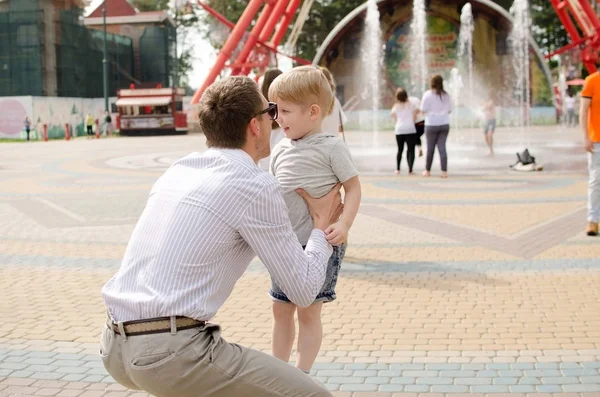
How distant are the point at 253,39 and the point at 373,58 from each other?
1153 cm

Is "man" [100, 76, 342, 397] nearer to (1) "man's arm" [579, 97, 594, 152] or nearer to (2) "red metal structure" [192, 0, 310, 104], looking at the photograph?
(1) "man's arm" [579, 97, 594, 152]

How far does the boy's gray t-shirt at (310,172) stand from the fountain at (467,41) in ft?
156

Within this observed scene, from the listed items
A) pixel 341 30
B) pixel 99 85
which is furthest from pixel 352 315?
pixel 99 85

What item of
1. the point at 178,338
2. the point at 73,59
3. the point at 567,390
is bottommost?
the point at 567,390

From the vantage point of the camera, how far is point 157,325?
8.71 feet

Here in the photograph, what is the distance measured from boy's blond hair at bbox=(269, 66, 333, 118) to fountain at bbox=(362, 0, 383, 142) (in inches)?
1749

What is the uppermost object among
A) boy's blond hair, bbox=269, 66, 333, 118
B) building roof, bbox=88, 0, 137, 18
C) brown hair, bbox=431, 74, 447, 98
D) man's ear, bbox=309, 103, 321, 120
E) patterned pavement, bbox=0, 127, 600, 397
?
building roof, bbox=88, 0, 137, 18

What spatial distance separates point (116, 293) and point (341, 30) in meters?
45.6

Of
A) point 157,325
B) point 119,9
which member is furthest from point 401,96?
point 119,9

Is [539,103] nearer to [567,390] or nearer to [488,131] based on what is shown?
[488,131]

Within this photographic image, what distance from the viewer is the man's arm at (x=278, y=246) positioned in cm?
277

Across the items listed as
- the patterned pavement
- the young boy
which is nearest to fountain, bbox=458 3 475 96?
the patterned pavement

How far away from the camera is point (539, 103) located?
164 ft

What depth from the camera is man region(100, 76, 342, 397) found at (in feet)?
8.69
